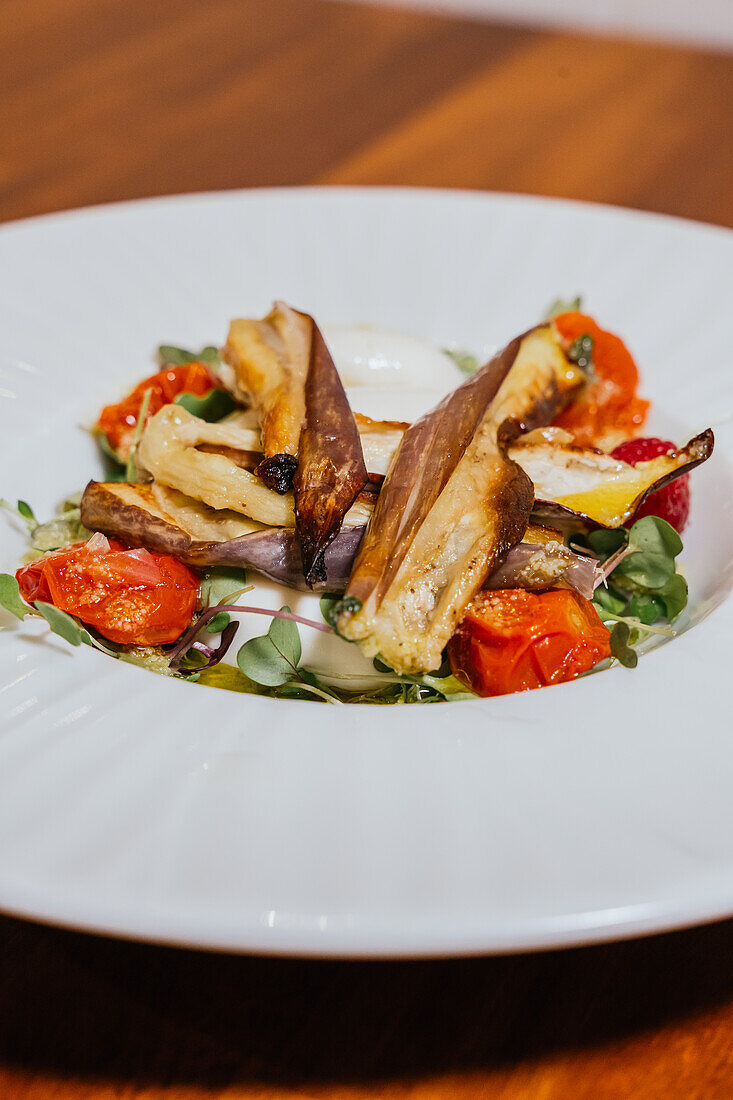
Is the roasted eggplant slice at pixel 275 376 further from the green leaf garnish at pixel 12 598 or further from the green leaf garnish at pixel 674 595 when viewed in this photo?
the green leaf garnish at pixel 674 595

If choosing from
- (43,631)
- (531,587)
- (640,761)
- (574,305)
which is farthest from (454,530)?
(574,305)

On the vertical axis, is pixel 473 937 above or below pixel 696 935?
above

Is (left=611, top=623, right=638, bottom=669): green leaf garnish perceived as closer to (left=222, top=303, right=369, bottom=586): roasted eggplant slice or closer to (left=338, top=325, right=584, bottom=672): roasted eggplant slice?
(left=338, top=325, right=584, bottom=672): roasted eggplant slice

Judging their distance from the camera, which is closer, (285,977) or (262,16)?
(285,977)

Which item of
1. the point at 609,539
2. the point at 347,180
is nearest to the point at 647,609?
the point at 609,539

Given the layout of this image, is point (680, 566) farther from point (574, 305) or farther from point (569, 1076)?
point (569, 1076)

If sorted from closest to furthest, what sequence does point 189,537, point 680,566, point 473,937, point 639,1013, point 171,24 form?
point 473,937 < point 639,1013 < point 189,537 < point 680,566 < point 171,24
